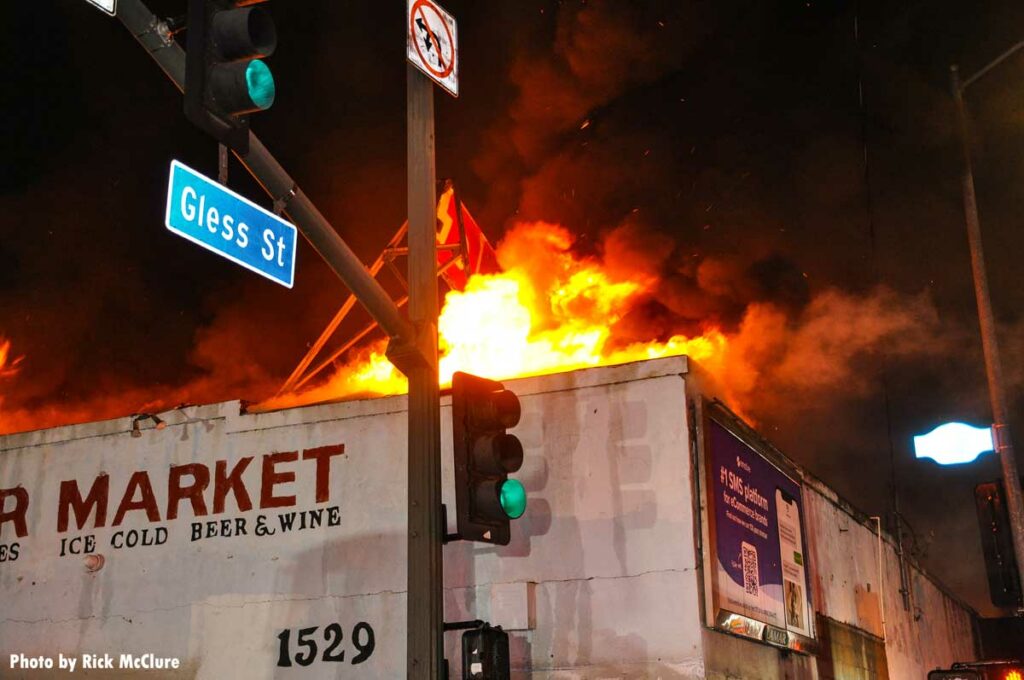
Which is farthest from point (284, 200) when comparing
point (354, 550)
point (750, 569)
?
point (750, 569)

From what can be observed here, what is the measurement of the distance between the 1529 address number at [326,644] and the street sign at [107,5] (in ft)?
20.6

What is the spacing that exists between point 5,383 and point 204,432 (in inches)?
515

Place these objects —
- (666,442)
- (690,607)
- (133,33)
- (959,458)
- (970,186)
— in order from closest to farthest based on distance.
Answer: (133,33), (690,607), (666,442), (959,458), (970,186)

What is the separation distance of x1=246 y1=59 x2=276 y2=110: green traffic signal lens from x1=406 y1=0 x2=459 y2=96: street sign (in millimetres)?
2575

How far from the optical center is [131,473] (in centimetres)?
1123

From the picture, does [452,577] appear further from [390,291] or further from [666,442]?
[390,291]

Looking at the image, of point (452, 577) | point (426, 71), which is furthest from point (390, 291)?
point (426, 71)

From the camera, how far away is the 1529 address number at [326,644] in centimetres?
973

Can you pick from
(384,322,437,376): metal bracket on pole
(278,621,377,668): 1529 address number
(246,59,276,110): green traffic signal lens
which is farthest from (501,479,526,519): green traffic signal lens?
(278,621,377,668): 1529 address number

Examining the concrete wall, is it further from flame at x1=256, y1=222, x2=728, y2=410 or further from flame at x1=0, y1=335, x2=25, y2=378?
flame at x1=0, y1=335, x2=25, y2=378

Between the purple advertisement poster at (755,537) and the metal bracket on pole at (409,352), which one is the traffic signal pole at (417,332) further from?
the purple advertisement poster at (755,537)

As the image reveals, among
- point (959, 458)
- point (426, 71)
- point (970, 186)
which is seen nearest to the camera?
point (426, 71)

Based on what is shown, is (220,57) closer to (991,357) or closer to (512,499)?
(512,499)

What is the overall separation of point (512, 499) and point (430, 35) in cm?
364
